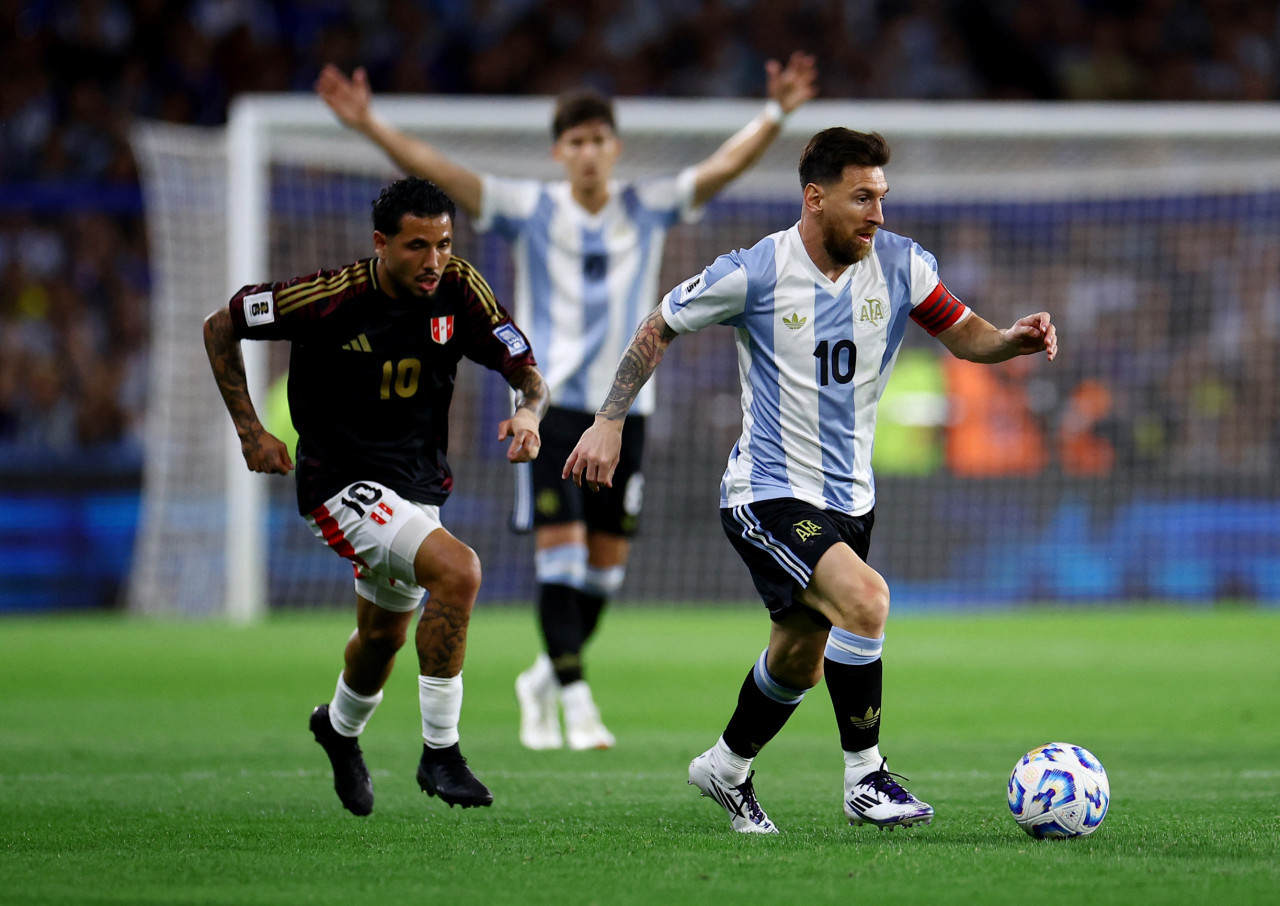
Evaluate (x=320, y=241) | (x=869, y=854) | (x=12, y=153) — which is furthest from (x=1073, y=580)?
(x=12, y=153)

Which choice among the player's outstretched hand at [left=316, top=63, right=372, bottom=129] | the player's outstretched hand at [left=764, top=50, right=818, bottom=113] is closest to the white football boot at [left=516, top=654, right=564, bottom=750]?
the player's outstretched hand at [left=316, top=63, right=372, bottom=129]

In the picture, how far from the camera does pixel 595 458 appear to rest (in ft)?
14.7

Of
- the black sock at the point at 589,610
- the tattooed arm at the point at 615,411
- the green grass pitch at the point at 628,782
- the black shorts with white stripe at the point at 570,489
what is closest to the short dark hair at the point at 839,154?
the tattooed arm at the point at 615,411

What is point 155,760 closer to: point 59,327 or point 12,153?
point 59,327

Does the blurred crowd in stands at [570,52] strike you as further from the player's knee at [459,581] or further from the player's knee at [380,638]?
the player's knee at [459,581]

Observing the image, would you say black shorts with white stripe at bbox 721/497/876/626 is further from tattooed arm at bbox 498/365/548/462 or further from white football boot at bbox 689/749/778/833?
tattooed arm at bbox 498/365/548/462

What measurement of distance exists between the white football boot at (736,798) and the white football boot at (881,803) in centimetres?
23

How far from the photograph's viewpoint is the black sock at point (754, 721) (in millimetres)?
4699

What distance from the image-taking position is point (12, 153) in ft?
58.9

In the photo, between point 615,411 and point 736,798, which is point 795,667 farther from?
point 615,411

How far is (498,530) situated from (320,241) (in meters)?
2.58

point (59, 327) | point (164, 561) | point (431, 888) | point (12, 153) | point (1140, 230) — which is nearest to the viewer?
point (431, 888)

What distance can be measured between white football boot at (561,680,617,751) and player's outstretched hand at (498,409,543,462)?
2091mm

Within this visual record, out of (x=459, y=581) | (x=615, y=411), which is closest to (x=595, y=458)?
(x=615, y=411)
